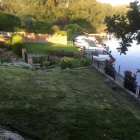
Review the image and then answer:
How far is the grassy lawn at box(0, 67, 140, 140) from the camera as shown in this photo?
11.9 metres

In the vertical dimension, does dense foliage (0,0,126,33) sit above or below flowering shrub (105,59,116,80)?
above

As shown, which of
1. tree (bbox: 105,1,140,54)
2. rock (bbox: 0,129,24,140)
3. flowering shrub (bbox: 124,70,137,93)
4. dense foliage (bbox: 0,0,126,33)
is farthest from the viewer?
dense foliage (bbox: 0,0,126,33)

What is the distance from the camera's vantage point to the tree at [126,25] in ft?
50.7

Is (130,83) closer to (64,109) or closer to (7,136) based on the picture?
(64,109)

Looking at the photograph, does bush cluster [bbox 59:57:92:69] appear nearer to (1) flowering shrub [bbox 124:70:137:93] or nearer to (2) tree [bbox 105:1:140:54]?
(1) flowering shrub [bbox 124:70:137:93]

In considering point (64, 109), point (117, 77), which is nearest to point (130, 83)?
point (117, 77)

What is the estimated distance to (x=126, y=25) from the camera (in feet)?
52.2

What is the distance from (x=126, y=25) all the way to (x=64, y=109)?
5135 millimetres

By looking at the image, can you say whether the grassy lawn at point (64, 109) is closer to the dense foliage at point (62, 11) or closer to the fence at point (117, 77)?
the fence at point (117, 77)

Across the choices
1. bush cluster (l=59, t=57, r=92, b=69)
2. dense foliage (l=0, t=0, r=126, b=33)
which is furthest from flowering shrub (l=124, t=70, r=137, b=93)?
dense foliage (l=0, t=0, r=126, b=33)

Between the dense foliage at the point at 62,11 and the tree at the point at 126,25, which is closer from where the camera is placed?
the tree at the point at 126,25

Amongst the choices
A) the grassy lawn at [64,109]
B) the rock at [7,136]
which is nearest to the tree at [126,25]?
the grassy lawn at [64,109]

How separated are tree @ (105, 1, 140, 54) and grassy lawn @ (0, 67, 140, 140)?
3.23 metres

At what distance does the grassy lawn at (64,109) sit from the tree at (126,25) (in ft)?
10.6
